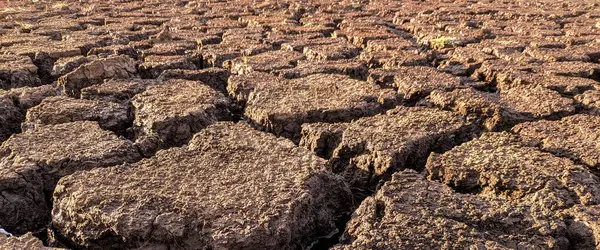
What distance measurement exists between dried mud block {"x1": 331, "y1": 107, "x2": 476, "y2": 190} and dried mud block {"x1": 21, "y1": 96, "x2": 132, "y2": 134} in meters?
1.01

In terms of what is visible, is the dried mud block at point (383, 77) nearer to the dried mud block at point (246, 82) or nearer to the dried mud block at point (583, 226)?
the dried mud block at point (246, 82)

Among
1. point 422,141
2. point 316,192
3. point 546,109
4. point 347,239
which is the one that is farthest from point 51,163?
point 546,109

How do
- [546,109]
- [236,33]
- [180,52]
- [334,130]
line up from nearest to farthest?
[334,130], [546,109], [180,52], [236,33]

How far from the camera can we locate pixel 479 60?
323cm

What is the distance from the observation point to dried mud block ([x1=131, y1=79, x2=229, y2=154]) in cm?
215

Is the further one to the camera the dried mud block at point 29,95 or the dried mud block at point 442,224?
the dried mud block at point 29,95

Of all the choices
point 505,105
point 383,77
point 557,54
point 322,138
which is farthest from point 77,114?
point 557,54

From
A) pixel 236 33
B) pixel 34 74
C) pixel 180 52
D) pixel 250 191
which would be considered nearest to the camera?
pixel 250 191

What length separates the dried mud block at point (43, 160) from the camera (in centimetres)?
170

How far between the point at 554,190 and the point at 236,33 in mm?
3053

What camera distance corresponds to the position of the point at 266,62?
3193mm

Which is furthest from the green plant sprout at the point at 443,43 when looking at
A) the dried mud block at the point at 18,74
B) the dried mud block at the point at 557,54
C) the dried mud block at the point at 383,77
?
the dried mud block at the point at 18,74

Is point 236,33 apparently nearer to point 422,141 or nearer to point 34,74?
point 34,74

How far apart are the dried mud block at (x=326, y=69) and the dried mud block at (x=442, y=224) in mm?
1414
